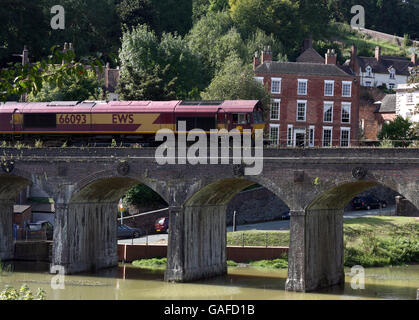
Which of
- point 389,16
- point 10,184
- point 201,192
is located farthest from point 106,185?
point 389,16

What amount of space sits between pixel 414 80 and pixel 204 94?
19.7 m

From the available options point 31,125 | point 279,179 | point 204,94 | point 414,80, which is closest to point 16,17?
point 204,94

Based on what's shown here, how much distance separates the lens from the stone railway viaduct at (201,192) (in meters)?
35.6

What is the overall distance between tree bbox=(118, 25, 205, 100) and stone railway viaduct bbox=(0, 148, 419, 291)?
19165 mm

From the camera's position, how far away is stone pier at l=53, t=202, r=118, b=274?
42156 mm

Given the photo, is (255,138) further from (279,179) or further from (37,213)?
(37,213)

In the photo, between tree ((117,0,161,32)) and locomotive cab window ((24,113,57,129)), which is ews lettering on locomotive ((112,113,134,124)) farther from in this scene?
tree ((117,0,161,32))

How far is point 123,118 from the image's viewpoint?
4334cm

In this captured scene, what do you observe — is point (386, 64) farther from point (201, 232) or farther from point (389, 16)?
point (201, 232)

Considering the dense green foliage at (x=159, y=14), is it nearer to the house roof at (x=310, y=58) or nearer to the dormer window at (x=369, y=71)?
the house roof at (x=310, y=58)

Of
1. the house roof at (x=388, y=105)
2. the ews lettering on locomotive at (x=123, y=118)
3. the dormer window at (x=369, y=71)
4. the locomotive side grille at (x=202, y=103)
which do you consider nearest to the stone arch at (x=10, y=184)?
the ews lettering on locomotive at (x=123, y=118)

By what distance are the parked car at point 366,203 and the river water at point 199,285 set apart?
17.7 metres

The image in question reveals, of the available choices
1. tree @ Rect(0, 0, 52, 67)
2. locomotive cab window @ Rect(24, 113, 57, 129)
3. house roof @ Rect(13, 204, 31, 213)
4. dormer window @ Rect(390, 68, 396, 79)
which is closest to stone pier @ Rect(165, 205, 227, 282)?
locomotive cab window @ Rect(24, 113, 57, 129)

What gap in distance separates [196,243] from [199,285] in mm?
2379
